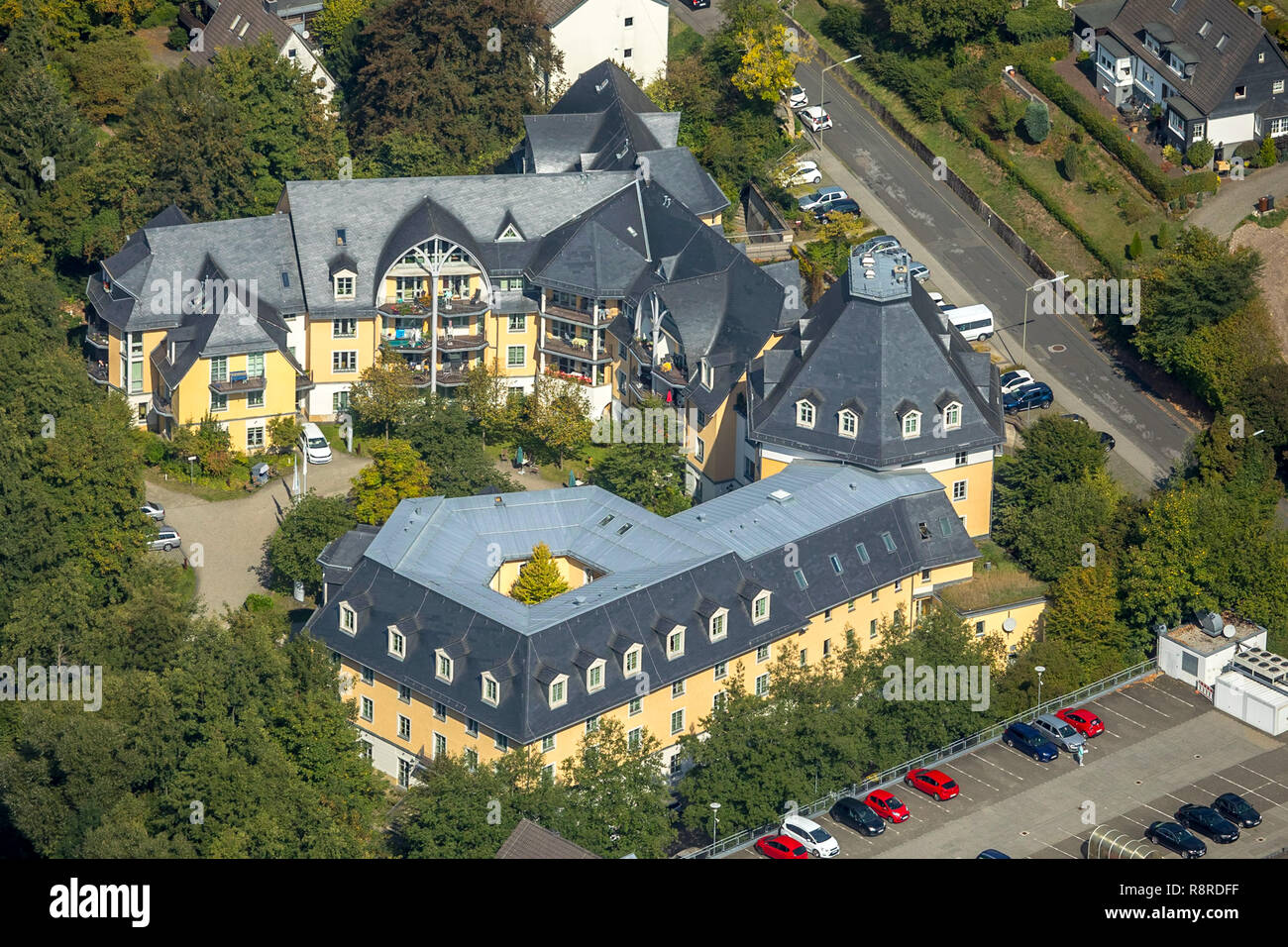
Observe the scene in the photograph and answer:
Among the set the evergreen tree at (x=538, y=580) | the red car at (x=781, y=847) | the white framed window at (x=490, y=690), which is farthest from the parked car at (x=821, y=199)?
the red car at (x=781, y=847)

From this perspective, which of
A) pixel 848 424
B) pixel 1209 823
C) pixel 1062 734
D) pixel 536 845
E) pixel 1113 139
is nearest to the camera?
pixel 536 845

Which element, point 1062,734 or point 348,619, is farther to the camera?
point 1062,734

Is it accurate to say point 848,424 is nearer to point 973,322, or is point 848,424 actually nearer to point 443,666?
point 973,322

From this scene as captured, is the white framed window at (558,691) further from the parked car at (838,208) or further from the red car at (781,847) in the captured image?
the parked car at (838,208)

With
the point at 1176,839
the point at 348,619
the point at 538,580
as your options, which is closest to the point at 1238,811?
the point at 1176,839

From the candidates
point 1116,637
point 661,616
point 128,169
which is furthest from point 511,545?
point 128,169

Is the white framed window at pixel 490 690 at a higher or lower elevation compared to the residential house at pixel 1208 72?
lower
